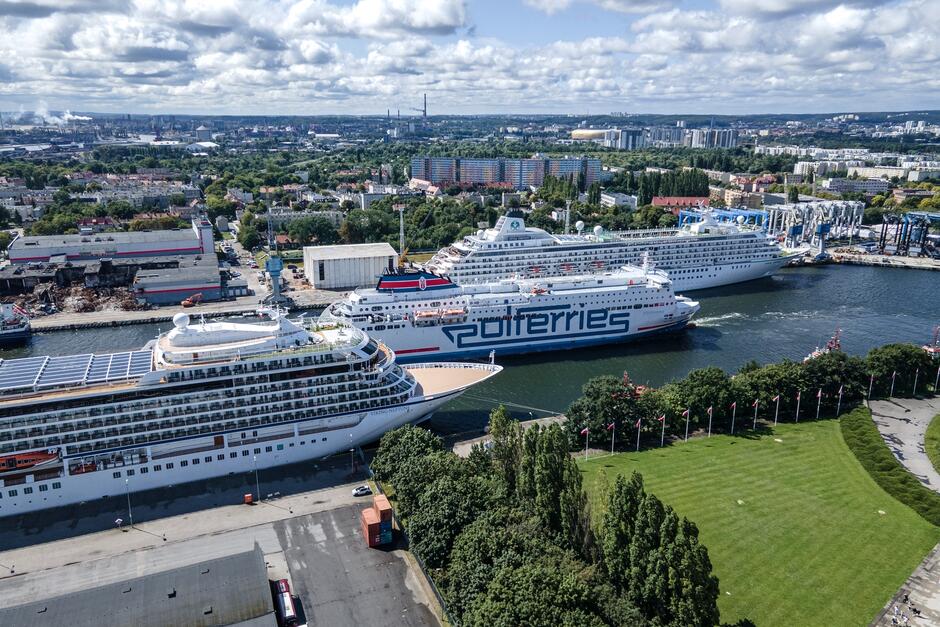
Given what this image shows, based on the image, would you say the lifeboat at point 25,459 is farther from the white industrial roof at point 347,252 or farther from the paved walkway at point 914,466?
the white industrial roof at point 347,252

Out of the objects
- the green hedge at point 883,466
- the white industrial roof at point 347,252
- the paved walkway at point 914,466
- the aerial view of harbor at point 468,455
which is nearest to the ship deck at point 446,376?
the aerial view of harbor at point 468,455

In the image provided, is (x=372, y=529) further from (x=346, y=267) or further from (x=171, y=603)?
(x=346, y=267)

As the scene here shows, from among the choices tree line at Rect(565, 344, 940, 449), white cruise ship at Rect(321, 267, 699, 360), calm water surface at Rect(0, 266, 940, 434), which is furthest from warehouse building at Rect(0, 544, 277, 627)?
white cruise ship at Rect(321, 267, 699, 360)

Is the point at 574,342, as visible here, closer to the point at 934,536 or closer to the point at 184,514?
the point at 934,536

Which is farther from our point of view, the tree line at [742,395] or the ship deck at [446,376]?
the ship deck at [446,376]

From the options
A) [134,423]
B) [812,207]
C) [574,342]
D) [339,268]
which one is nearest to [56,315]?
[339,268]

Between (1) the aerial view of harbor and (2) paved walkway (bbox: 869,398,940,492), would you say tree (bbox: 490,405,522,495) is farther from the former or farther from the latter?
(2) paved walkway (bbox: 869,398,940,492)
